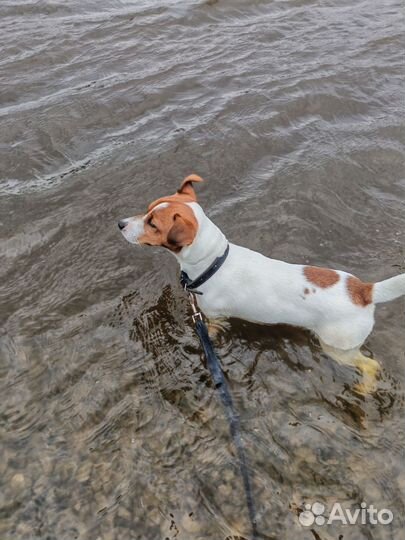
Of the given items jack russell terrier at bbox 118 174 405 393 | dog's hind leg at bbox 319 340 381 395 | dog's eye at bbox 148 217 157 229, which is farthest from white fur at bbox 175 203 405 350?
dog's eye at bbox 148 217 157 229

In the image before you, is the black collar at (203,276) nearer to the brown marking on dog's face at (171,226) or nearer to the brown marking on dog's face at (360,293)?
the brown marking on dog's face at (171,226)

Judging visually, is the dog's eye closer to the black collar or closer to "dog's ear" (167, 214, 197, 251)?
"dog's ear" (167, 214, 197, 251)

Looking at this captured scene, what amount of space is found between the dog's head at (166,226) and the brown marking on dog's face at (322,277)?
1051mm

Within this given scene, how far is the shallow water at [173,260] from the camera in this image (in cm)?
320

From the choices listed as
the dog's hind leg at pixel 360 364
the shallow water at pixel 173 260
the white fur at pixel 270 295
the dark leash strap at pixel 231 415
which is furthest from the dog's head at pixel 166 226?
the dog's hind leg at pixel 360 364

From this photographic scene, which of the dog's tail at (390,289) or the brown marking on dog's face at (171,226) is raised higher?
the brown marking on dog's face at (171,226)

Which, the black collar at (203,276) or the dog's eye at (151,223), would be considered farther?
the black collar at (203,276)

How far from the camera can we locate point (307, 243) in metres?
5.29

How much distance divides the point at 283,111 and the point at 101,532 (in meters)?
6.41

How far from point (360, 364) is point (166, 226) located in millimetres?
2074

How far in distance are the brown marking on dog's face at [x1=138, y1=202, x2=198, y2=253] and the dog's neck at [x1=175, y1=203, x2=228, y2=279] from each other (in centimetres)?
9

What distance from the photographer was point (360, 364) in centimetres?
399

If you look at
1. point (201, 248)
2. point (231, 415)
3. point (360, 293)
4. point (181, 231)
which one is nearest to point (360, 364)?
point (360, 293)

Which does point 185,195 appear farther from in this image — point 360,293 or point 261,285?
point 360,293
